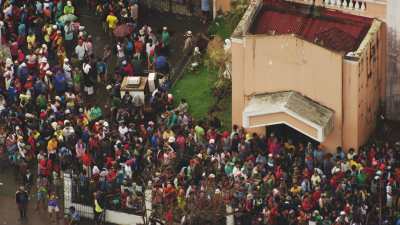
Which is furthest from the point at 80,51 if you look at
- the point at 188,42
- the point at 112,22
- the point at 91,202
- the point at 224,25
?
the point at 91,202

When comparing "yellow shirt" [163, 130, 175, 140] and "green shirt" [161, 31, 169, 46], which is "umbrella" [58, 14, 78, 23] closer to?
"green shirt" [161, 31, 169, 46]

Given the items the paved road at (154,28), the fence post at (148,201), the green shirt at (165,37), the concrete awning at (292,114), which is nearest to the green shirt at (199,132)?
the concrete awning at (292,114)

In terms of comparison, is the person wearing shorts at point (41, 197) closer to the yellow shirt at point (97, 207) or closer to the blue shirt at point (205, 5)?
the yellow shirt at point (97, 207)

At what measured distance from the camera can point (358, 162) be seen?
62.6m

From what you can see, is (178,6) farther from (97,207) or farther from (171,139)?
(97,207)

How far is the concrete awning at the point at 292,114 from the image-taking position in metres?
64.0

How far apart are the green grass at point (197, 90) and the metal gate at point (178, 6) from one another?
3756 mm

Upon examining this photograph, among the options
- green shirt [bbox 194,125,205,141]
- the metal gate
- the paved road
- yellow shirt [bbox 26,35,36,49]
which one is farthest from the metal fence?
the metal gate

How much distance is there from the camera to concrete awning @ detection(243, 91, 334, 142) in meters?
64.0

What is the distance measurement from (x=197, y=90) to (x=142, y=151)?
18.3 feet

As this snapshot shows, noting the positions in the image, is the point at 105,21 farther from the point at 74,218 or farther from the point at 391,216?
the point at 391,216

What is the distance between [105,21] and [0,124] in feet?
24.7

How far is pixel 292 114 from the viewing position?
64125mm

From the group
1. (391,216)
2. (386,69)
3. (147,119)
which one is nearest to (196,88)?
(147,119)
